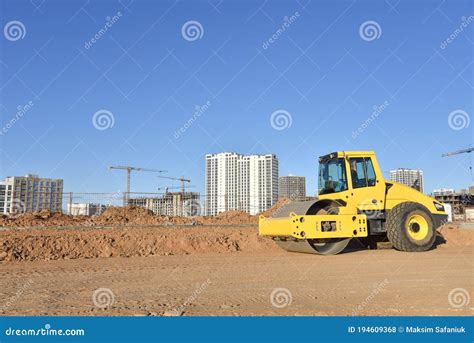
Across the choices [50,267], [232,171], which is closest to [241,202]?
[232,171]

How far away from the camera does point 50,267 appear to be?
9.51 m

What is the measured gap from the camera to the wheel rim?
12.3 metres

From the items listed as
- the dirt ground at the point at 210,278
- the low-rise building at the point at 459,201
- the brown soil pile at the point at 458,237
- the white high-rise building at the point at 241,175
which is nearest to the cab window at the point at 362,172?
the dirt ground at the point at 210,278

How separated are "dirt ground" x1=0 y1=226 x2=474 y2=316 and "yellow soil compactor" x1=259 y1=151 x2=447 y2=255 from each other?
490 mm

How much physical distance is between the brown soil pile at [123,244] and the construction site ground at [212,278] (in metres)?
0.03

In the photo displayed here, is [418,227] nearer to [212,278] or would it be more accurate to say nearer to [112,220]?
[212,278]

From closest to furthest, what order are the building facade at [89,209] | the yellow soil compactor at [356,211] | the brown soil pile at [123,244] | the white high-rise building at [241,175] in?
the yellow soil compactor at [356,211] → the brown soil pile at [123,244] → the building facade at [89,209] → the white high-rise building at [241,175]

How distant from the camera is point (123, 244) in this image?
41.3 ft

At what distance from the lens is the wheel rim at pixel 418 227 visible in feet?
40.3

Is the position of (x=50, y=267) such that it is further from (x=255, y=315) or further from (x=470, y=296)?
(x=470, y=296)

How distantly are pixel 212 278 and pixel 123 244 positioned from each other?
18.2 ft

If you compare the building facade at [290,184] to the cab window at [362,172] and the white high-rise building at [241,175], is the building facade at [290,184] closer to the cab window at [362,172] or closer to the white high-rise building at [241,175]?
the white high-rise building at [241,175]

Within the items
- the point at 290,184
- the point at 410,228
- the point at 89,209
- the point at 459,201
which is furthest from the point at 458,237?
→ the point at 459,201

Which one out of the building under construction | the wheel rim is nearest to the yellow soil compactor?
the wheel rim
